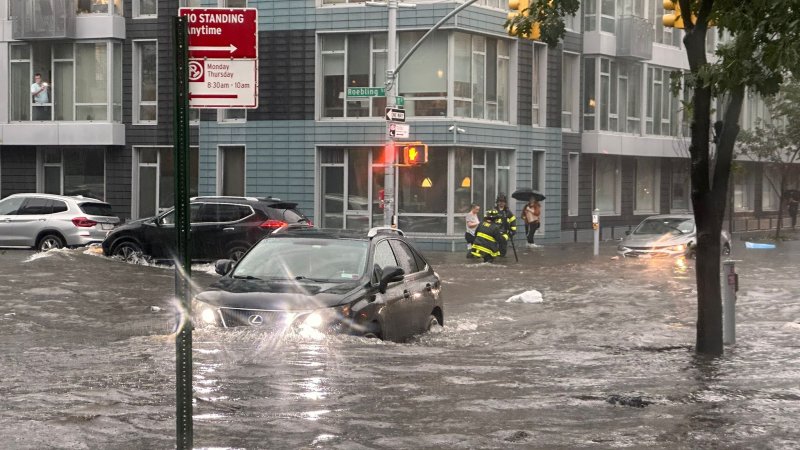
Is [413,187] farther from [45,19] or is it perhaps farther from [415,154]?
[45,19]

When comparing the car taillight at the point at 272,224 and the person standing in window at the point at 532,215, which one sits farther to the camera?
the person standing in window at the point at 532,215

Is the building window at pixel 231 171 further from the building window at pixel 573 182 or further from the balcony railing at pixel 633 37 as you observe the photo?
the balcony railing at pixel 633 37

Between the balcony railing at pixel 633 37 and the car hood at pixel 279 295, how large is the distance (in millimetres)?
33462

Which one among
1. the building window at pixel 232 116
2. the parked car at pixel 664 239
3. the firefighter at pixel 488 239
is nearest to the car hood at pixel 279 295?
the firefighter at pixel 488 239

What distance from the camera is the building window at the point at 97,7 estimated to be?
3866 cm

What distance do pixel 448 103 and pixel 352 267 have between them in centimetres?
2359

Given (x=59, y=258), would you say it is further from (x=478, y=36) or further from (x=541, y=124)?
(x=541, y=124)

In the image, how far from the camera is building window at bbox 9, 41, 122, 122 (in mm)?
38938

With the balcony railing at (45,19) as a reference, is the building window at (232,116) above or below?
below

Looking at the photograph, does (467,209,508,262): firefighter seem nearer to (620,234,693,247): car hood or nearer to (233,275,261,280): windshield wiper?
(620,234,693,247): car hood

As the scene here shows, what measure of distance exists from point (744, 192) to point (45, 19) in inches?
1404

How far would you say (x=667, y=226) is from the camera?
3206cm

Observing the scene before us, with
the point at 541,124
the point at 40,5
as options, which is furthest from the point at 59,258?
the point at 541,124

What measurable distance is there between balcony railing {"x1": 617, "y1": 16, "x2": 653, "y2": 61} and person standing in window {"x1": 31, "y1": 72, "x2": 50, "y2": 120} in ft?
66.4
